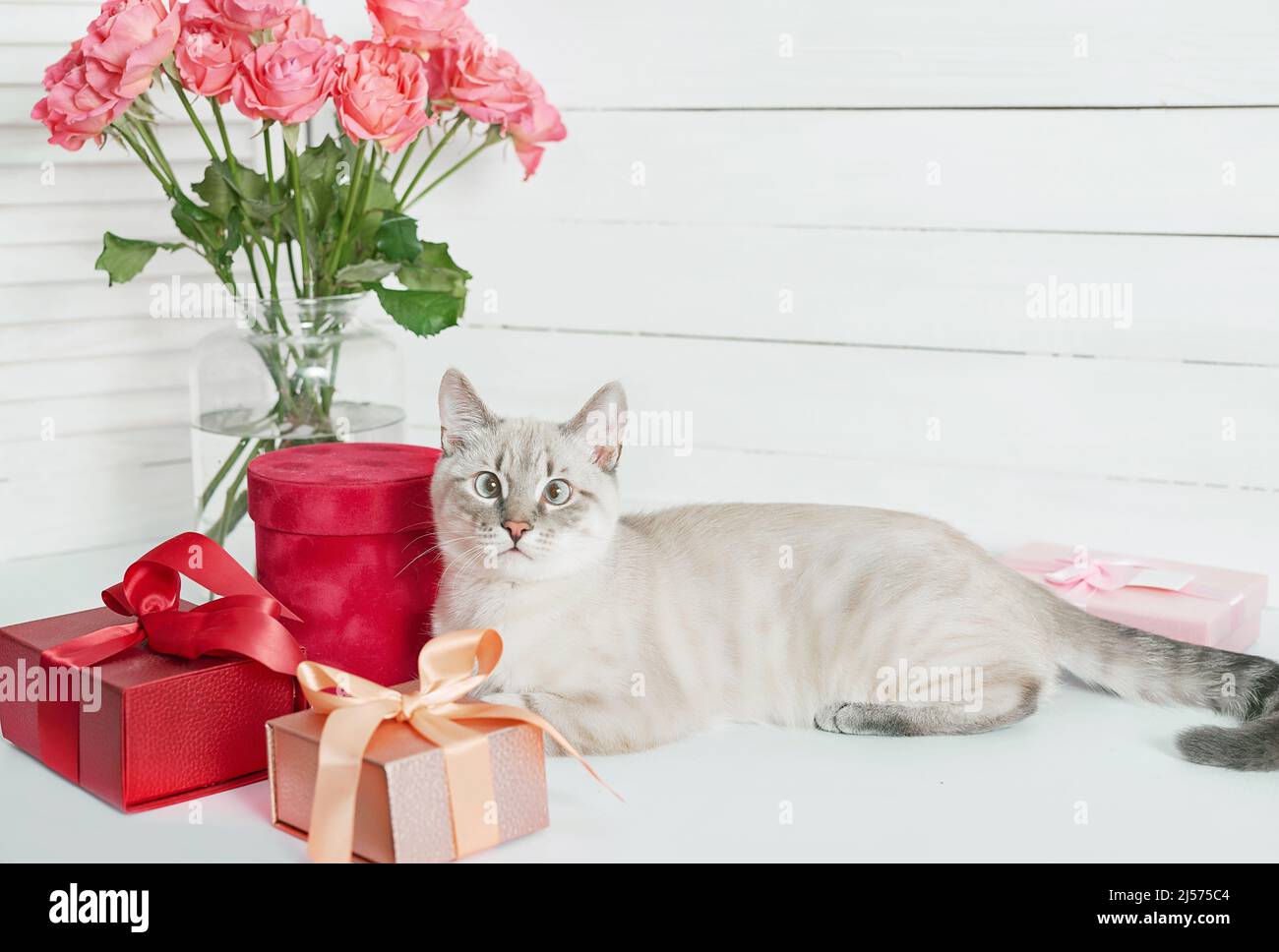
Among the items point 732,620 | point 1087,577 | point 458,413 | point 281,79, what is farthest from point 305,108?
point 1087,577

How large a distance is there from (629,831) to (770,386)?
0.99 m

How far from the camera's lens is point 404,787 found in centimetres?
106

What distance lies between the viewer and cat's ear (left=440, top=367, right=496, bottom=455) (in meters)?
1.43

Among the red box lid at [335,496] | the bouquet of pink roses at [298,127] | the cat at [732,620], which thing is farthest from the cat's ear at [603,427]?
the bouquet of pink roses at [298,127]

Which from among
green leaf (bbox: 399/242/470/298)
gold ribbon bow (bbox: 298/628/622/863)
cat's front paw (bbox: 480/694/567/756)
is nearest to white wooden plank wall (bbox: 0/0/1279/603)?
green leaf (bbox: 399/242/470/298)

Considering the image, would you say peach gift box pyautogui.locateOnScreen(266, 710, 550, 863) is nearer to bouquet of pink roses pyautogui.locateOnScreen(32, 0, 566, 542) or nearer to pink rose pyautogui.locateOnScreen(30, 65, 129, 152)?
bouquet of pink roses pyautogui.locateOnScreen(32, 0, 566, 542)

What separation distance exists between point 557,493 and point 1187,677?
69 cm

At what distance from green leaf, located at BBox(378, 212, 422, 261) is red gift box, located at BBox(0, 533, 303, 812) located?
584mm

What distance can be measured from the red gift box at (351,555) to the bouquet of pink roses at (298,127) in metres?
A: 0.28

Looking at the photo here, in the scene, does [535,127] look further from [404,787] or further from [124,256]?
[404,787]

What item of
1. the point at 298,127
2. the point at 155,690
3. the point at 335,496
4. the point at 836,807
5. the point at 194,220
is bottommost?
the point at 836,807

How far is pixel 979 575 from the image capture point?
4.75 ft

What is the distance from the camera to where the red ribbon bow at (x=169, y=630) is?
3.98 ft

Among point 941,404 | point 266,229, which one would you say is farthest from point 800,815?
point 266,229
